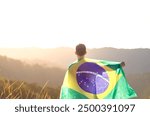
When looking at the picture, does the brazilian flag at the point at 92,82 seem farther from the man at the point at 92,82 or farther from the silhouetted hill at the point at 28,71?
the silhouetted hill at the point at 28,71

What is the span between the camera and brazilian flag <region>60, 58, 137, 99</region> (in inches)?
416

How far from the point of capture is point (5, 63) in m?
18.0

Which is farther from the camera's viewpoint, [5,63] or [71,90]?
[5,63]

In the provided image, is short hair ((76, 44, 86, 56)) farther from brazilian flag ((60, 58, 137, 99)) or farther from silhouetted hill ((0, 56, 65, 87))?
silhouetted hill ((0, 56, 65, 87))

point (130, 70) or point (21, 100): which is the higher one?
point (21, 100)

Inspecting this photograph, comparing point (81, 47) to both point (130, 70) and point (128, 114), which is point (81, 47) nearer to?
Answer: point (128, 114)

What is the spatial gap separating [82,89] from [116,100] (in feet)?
2.03

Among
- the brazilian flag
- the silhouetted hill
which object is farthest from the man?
the silhouetted hill

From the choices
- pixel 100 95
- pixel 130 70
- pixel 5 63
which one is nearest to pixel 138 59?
pixel 130 70

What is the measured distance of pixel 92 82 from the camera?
10.6m

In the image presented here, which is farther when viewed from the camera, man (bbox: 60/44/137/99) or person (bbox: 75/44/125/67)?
man (bbox: 60/44/137/99)

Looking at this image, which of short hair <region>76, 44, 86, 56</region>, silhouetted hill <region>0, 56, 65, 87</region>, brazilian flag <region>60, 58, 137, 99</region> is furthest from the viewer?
silhouetted hill <region>0, 56, 65, 87</region>

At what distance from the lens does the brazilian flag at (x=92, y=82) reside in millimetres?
10555

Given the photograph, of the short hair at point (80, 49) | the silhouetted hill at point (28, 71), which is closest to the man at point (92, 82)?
the short hair at point (80, 49)
